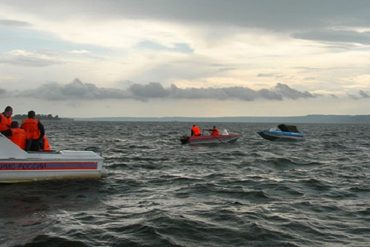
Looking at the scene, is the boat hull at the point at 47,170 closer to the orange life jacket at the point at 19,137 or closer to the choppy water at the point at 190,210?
the choppy water at the point at 190,210

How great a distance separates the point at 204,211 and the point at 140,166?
11.0m

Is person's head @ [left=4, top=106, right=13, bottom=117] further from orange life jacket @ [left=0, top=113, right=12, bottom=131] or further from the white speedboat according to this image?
the white speedboat

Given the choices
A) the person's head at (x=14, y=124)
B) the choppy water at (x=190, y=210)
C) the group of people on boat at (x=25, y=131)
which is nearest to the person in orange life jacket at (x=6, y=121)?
the group of people on boat at (x=25, y=131)

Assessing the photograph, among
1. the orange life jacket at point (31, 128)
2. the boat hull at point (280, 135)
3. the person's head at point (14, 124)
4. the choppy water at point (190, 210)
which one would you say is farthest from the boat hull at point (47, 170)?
the boat hull at point (280, 135)

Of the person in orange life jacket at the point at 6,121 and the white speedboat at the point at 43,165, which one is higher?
the person in orange life jacket at the point at 6,121

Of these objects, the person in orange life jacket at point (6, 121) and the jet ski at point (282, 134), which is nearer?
the person in orange life jacket at point (6, 121)

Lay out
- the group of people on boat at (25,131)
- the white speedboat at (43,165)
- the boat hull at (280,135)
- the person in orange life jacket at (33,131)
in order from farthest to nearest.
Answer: the boat hull at (280,135), the person in orange life jacket at (33,131), the group of people on boat at (25,131), the white speedboat at (43,165)

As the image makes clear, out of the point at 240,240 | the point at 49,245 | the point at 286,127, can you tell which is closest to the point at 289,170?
the point at 240,240

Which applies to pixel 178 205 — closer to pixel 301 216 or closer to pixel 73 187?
pixel 301 216

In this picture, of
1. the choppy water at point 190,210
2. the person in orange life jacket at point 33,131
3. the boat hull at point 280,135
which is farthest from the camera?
the boat hull at point 280,135

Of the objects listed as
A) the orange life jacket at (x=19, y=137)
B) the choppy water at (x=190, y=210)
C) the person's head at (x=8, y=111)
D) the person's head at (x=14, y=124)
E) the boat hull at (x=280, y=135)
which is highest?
the person's head at (x=8, y=111)

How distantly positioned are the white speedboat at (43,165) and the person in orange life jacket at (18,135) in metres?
0.39

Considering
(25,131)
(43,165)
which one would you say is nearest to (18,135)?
(25,131)

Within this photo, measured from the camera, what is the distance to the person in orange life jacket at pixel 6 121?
14.8 metres
